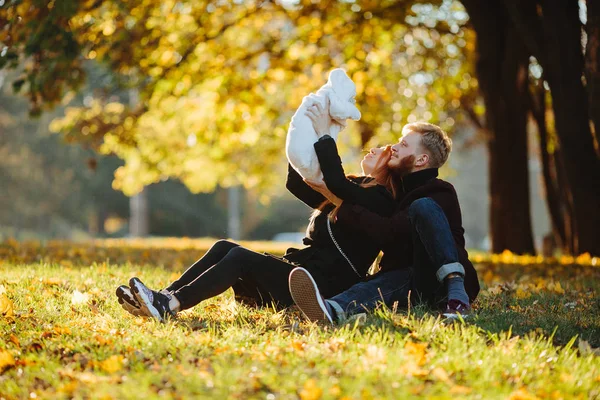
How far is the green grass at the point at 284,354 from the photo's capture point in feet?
10.3

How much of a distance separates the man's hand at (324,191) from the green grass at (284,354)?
2.36 ft

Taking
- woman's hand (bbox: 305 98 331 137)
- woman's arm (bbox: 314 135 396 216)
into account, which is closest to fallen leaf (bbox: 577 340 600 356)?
woman's arm (bbox: 314 135 396 216)

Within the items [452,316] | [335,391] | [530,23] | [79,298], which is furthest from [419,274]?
[530,23]

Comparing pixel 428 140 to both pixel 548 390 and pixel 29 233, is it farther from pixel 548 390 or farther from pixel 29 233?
pixel 29 233

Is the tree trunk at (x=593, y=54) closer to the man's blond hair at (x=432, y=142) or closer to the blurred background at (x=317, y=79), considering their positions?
the blurred background at (x=317, y=79)

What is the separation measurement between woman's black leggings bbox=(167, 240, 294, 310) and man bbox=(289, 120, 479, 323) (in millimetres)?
377

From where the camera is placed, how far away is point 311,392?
2.97m

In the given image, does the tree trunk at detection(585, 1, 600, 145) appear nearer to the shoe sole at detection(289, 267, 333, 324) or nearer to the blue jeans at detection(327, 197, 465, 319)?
the blue jeans at detection(327, 197, 465, 319)

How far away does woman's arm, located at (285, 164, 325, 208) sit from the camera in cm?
498

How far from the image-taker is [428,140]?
193 inches

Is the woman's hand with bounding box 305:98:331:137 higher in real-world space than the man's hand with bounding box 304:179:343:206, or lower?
higher

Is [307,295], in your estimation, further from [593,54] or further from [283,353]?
[593,54]

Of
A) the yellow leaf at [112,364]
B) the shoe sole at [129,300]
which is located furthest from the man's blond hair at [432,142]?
the yellow leaf at [112,364]

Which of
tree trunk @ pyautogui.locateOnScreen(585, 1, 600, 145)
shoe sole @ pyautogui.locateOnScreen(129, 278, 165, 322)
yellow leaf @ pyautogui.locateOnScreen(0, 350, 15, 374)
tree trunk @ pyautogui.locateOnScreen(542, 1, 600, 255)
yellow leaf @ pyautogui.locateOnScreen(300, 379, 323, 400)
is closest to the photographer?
yellow leaf @ pyautogui.locateOnScreen(300, 379, 323, 400)
